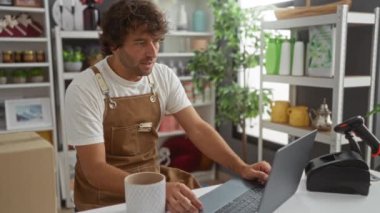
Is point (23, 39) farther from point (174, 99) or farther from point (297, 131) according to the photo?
point (297, 131)

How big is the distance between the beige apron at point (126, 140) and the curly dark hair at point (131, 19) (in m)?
0.16

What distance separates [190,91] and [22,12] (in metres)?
1.58

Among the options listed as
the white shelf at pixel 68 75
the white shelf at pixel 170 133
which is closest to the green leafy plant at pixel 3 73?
the white shelf at pixel 68 75

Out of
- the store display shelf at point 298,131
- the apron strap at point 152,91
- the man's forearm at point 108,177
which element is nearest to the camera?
the man's forearm at point 108,177

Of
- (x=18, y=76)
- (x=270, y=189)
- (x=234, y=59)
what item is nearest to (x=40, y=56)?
(x=18, y=76)

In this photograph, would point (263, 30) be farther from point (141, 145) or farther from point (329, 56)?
point (141, 145)

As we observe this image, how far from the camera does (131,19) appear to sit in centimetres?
131

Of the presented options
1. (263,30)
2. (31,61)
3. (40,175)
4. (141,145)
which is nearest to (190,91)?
(263,30)

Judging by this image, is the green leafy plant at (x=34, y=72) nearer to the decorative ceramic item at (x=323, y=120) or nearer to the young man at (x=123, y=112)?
the young man at (x=123, y=112)

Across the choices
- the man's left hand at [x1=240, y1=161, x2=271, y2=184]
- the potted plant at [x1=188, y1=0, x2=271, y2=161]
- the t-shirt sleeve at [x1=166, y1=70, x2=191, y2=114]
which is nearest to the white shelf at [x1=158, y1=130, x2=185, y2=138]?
the potted plant at [x1=188, y1=0, x2=271, y2=161]

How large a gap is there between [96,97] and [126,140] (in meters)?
0.21

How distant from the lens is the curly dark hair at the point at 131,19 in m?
1.31

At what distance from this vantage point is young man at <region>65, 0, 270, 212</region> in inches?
48.4

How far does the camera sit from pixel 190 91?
342cm
